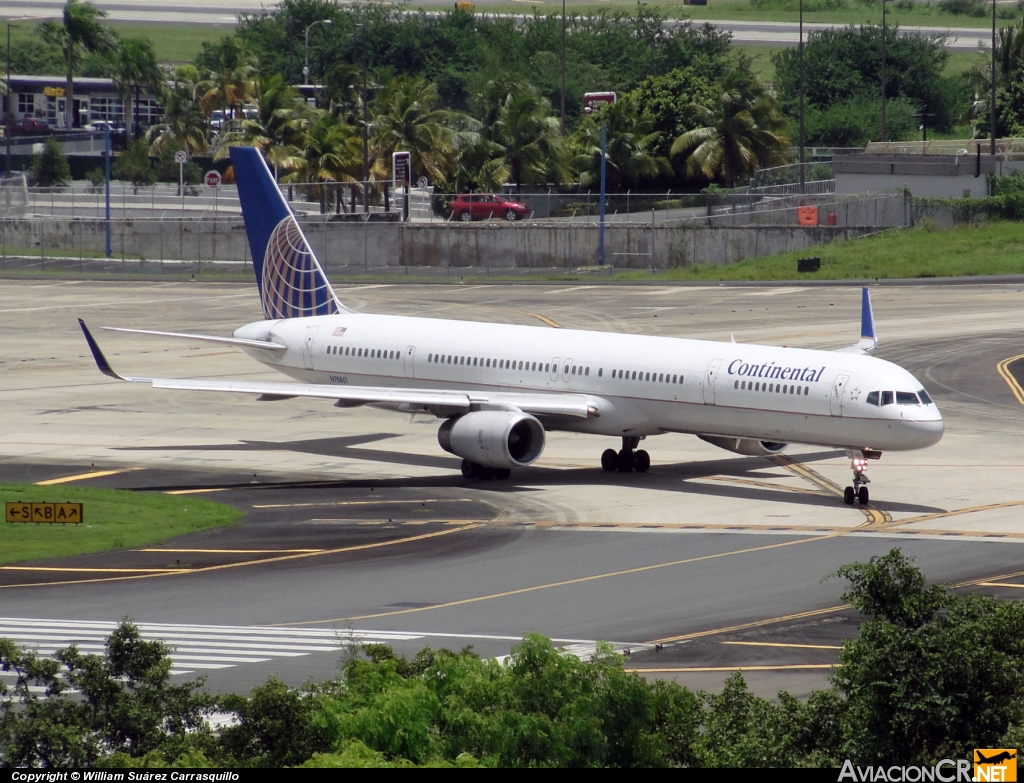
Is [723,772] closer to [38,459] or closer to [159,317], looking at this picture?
[38,459]

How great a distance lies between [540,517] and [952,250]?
77.8 metres

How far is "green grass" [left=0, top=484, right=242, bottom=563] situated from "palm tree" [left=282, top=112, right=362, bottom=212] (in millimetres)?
92265

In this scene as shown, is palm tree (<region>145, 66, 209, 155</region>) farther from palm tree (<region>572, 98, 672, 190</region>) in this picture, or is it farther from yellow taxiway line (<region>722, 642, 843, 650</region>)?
yellow taxiway line (<region>722, 642, 843, 650</region>)

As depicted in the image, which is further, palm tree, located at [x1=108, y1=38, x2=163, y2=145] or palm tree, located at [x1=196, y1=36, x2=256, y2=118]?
palm tree, located at [x1=108, y1=38, x2=163, y2=145]

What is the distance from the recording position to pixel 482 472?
48.5 m

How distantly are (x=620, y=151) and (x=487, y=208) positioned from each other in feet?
54.2

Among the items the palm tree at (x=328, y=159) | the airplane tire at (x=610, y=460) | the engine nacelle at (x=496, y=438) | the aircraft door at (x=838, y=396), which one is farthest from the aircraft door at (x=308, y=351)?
the palm tree at (x=328, y=159)

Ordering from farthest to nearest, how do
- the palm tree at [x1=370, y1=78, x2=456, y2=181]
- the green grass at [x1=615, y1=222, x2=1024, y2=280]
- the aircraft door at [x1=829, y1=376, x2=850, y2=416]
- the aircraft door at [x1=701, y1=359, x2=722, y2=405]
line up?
the palm tree at [x1=370, y1=78, x2=456, y2=181]
the green grass at [x1=615, y1=222, x2=1024, y2=280]
the aircraft door at [x1=701, y1=359, x2=722, y2=405]
the aircraft door at [x1=829, y1=376, x2=850, y2=416]

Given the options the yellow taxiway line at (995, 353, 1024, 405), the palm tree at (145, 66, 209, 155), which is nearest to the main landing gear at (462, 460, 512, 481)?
the yellow taxiway line at (995, 353, 1024, 405)

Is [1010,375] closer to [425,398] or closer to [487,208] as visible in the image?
[425,398]

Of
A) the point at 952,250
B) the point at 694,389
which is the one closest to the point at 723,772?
the point at 694,389

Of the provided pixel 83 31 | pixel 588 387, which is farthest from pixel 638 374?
pixel 83 31

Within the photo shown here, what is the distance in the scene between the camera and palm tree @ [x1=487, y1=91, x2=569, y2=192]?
454 feet

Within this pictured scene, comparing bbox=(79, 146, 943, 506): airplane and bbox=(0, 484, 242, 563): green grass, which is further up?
bbox=(79, 146, 943, 506): airplane
